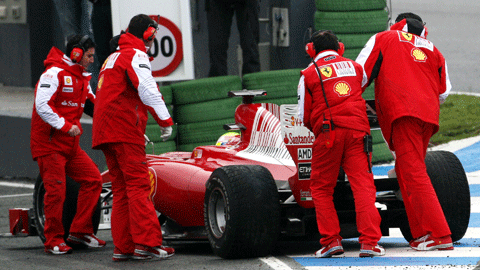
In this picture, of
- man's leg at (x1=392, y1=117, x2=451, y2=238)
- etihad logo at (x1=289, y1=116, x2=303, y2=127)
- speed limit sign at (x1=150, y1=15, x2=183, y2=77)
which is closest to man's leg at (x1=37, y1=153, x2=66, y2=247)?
etihad logo at (x1=289, y1=116, x2=303, y2=127)

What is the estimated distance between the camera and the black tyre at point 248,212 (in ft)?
20.6

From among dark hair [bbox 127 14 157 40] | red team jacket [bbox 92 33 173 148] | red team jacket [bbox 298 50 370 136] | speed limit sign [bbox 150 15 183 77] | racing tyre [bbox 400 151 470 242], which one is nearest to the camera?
red team jacket [bbox 298 50 370 136]

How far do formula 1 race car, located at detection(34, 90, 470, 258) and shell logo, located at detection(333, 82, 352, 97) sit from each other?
0.54m

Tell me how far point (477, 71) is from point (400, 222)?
1153 centimetres

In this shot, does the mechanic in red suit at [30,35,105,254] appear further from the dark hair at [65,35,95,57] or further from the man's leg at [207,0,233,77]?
the man's leg at [207,0,233,77]

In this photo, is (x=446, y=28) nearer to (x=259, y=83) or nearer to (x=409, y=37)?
(x=259, y=83)

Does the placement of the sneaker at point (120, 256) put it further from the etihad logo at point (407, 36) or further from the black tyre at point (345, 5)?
the black tyre at point (345, 5)

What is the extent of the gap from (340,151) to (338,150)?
21 mm

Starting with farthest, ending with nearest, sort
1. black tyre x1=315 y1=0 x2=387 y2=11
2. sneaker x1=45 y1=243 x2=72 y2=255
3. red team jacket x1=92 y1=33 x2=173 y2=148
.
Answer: black tyre x1=315 y1=0 x2=387 y2=11 → sneaker x1=45 y1=243 x2=72 y2=255 → red team jacket x1=92 y1=33 x2=173 y2=148

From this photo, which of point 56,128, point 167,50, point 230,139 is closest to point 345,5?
point 167,50

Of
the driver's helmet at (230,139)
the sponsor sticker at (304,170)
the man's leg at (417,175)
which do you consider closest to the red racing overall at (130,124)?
the sponsor sticker at (304,170)

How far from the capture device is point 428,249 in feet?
21.3

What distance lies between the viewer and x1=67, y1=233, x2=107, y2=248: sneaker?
25.5 feet

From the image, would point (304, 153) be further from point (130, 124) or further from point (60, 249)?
point (60, 249)
